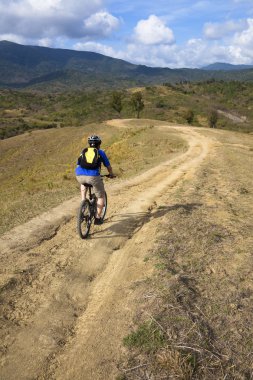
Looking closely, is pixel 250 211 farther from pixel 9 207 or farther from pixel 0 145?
pixel 0 145

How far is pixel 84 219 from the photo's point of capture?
9.38 meters

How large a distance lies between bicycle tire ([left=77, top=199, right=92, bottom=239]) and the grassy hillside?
96.7 inches

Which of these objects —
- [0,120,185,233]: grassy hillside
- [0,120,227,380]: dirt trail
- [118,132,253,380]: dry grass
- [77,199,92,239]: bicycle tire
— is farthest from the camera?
[0,120,185,233]: grassy hillside

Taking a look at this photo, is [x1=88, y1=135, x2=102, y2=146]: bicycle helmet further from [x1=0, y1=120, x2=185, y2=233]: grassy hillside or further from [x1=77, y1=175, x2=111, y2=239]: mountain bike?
[x1=0, y1=120, x2=185, y2=233]: grassy hillside

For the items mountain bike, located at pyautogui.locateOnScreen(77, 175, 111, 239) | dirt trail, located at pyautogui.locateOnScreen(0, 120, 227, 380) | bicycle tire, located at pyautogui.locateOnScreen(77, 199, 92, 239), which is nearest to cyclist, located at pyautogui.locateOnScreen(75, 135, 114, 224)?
mountain bike, located at pyautogui.locateOnScreen(77, 175, 111, 239)

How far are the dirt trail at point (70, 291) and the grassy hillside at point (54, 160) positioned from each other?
1873 mm

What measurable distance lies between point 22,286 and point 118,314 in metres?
2.20

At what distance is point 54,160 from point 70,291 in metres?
33.2

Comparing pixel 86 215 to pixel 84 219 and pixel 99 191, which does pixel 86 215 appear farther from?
pixel 99 191

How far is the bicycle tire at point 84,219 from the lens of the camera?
9.08 m

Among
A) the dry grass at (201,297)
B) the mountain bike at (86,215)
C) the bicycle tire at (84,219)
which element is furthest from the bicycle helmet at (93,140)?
the dry grass at (201,297)

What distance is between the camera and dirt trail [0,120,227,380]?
5.06m

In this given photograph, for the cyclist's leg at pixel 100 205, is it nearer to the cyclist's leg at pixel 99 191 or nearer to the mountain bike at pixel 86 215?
the cyclist's leg at pixel 99 191

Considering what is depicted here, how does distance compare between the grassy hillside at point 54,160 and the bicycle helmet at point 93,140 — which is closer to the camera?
the bicycle helmet at point 93,140
